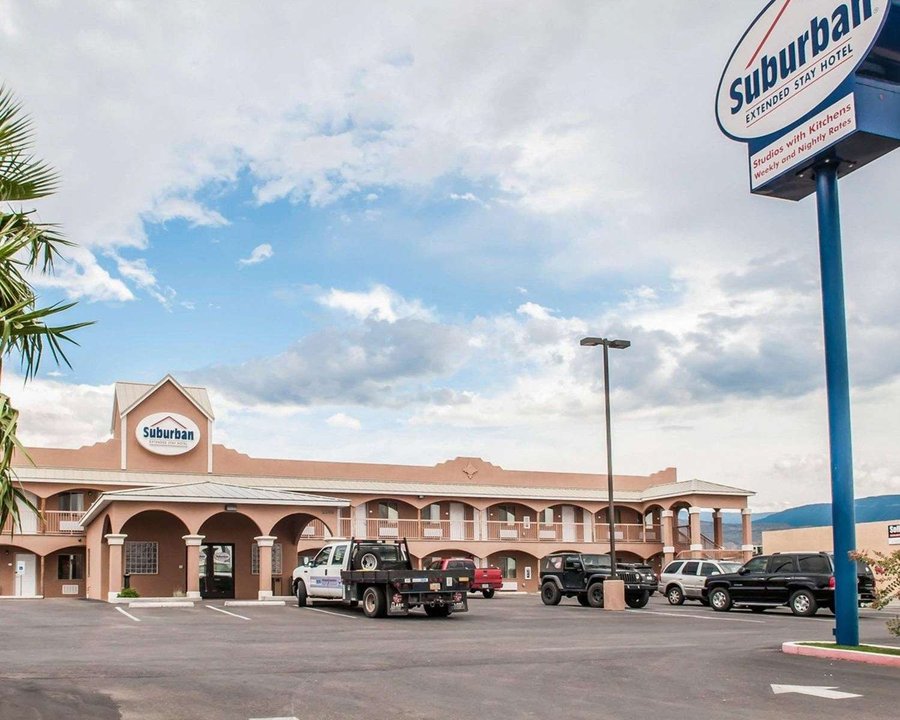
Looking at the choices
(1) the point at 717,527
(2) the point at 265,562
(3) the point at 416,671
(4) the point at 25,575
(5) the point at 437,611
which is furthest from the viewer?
(1) the point at 717,527

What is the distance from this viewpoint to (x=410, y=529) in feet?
158

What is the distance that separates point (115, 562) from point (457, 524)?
19851 millimetres

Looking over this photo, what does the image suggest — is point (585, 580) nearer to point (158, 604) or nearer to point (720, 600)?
Result: point (720, 600)

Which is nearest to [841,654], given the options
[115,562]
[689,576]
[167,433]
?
[689,576]

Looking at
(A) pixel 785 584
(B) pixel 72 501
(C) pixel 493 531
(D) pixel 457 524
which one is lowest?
(A) pixel 785 584

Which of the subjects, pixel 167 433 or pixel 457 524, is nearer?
pixel 167 433

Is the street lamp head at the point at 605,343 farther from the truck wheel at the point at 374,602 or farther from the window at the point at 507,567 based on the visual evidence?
the window at the point at 507,567

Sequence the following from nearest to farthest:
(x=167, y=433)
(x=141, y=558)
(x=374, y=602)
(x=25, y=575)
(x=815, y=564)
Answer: (x=374, y=602) < (x=815, y=564) < (x=141, y=558) < (x=25, y=575) < (x=167, y=433)

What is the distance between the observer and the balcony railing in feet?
156

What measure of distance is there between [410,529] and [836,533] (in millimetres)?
33763

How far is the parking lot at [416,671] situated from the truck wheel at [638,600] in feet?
25.8

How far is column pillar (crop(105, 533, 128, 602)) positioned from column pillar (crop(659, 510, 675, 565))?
1066 inches

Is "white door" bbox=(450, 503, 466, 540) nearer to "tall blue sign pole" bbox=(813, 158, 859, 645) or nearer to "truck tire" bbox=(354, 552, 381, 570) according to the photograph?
"truck tire" bbox=(354, 552, 381, 570)

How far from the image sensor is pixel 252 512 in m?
35.2
